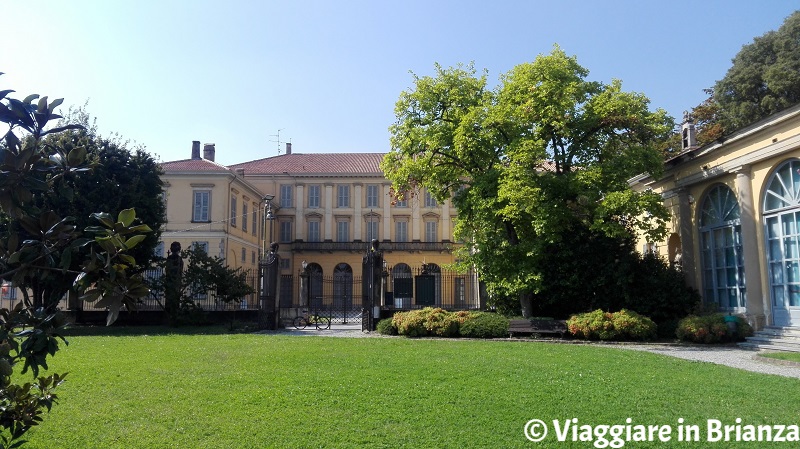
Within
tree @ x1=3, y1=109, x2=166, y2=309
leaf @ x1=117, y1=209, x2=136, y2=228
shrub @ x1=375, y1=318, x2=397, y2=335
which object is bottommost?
shrub @ x1=375, y1=318, x2=397, y2=335

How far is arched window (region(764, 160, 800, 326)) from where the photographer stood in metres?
15.1


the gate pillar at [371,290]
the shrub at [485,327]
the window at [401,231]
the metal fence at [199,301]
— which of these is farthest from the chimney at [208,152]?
the shrub at [485,327]

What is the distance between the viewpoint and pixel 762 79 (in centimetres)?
2917

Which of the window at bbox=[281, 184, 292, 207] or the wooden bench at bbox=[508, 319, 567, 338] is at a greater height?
the window at bbox=[281, 184, 292, 207]

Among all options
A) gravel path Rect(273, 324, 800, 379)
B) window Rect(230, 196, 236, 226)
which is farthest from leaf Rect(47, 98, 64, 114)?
window Rect(230, 196, 236, 226)

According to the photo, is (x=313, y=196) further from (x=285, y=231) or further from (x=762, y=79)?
(x=762, y=79)

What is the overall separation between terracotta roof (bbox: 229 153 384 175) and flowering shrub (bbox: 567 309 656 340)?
35.6 metres

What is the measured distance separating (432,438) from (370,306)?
14.5 metres

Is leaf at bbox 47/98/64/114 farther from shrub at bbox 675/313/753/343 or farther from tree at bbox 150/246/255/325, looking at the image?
tree at bbox 150/246/255/325

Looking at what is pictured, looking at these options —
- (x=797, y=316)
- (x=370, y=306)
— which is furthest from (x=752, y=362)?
(x=370, y=306)

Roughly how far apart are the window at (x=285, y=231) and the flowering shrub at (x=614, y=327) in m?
37.1

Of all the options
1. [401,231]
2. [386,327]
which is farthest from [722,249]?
[401,231]

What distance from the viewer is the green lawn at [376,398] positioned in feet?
19.8

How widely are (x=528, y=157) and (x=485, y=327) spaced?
16.0 ft
